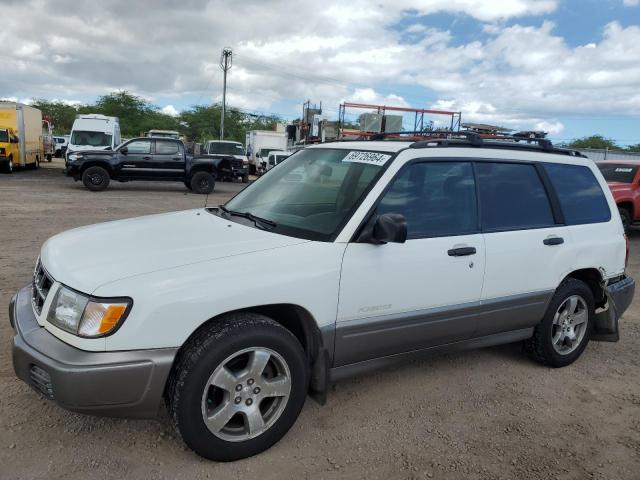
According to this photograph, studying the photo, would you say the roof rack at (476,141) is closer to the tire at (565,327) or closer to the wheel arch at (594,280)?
the wheel arch at (594,280)

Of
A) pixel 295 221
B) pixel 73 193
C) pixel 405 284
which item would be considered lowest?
pixel 73 193

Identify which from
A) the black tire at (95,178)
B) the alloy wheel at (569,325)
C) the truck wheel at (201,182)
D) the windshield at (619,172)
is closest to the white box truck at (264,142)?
the truck wheel at (201,182)

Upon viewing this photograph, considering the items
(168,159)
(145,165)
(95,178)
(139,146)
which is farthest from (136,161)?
(95,178)

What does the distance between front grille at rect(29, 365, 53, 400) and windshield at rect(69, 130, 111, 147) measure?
2075cm

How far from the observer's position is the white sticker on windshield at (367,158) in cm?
334

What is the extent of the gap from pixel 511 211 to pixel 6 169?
23681 mm

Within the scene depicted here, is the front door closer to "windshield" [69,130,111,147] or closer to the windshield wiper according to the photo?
the windshield wiper

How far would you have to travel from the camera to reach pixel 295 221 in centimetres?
326

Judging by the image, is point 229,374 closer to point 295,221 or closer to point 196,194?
point 295,221

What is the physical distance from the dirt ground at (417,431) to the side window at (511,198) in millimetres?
1176

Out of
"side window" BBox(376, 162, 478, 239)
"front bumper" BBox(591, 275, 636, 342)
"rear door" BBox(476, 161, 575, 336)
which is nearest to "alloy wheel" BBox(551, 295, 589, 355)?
"front bumper" BBox(591, 275, 636, 342)

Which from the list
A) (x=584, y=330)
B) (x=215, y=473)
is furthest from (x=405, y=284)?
(x=584, y=330)

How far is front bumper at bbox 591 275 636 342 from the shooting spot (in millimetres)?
4340

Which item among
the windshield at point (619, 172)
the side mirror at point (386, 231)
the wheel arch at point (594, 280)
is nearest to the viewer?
the side mirror at point (386, 231)
